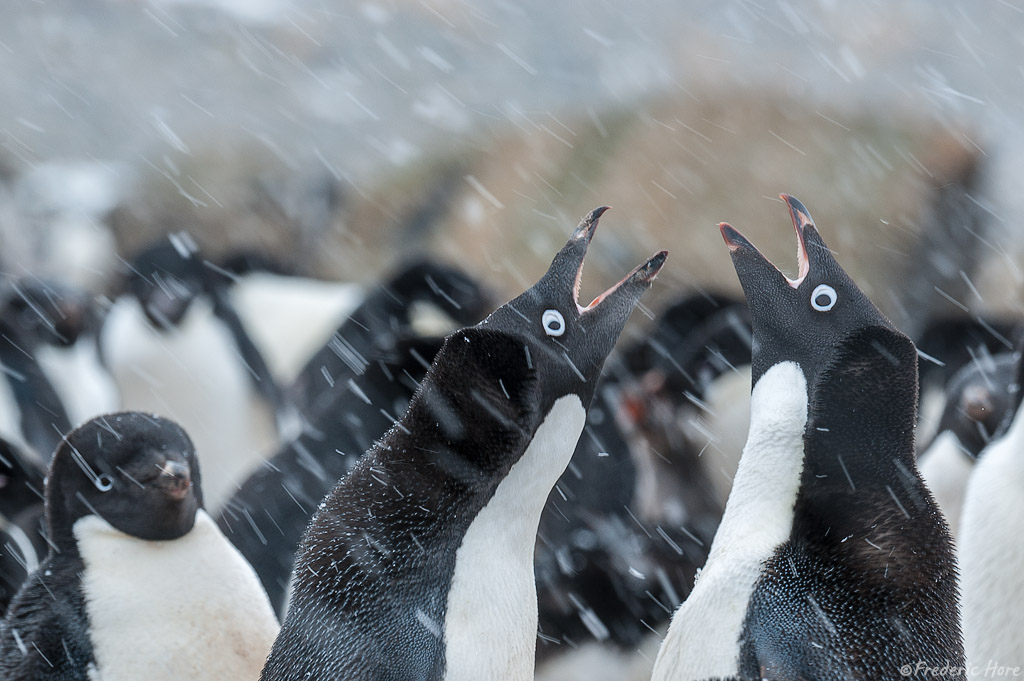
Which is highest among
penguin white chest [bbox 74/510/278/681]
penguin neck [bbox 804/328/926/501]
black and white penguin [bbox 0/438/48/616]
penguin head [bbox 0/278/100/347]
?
penguin neck [bbox 804/328/926/501]

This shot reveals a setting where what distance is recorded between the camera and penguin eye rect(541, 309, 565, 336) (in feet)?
6.46

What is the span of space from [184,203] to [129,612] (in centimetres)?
879

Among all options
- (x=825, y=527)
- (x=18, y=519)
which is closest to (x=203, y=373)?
(x=18, y=519)

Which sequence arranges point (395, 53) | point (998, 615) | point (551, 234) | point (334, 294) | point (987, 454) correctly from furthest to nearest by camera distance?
point (395, 53) < point (551, 234) < point (334, 294) < point (987, 454) < point (998, 615)

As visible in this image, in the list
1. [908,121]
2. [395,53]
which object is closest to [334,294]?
[908,121]

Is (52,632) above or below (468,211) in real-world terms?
above

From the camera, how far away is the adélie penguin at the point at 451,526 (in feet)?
5.94

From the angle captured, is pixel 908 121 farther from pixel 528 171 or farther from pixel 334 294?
pixel 334 294

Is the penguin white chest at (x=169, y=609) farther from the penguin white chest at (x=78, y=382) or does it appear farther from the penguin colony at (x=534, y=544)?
the penguin white chest at (x=78, y=382)

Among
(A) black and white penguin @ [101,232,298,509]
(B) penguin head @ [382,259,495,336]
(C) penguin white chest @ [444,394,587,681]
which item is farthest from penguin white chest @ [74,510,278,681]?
(B) penguin head @ [382,259,495,336]

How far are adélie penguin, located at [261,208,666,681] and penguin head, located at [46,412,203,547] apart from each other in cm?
34

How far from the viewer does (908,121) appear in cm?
727

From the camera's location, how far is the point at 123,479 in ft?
6.98

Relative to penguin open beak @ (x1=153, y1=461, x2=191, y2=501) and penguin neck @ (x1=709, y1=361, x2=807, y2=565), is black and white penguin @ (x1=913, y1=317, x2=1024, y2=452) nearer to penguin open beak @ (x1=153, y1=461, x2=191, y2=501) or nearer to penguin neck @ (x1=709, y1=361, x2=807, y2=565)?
penguin neck @ (x1=709, y1=361, x2=807, y2=565)
